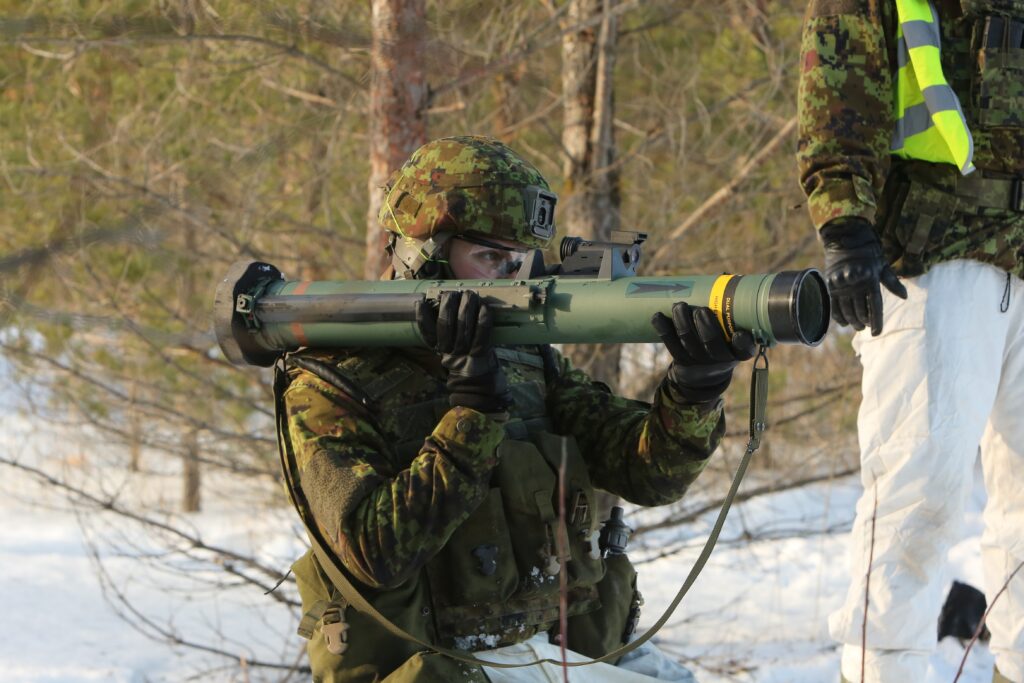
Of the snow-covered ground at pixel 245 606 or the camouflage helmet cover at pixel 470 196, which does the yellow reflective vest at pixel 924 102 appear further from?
the snow-covered ground at pixel 245 606

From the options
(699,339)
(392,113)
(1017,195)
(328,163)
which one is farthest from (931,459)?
(328,163)

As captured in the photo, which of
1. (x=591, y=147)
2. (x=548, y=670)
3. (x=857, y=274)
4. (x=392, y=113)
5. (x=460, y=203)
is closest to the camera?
(x=548, y=670)

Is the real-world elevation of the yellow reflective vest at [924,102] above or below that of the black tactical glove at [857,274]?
above

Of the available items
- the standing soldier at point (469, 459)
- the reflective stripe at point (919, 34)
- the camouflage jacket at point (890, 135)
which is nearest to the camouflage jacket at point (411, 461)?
the standing soldier at point (469, 459)

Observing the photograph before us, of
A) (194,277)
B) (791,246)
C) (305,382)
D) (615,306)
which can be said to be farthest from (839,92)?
(194,277)

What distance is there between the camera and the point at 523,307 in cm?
208

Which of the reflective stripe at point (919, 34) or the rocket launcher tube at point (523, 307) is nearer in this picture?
the rocket launcher tube at point (523, 307)

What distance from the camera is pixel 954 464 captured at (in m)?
2.67

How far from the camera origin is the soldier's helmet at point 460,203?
93.9 inches

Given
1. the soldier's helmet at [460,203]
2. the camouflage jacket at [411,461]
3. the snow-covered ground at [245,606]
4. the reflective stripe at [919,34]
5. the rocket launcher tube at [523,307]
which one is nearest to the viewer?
the rocket launcher tube at [523,307]

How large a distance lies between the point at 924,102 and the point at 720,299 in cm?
120

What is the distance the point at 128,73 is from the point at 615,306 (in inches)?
179

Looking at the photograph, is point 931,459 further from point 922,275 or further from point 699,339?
point 699,339

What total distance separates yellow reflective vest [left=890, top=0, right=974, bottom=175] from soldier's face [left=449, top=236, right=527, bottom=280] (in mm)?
1092
